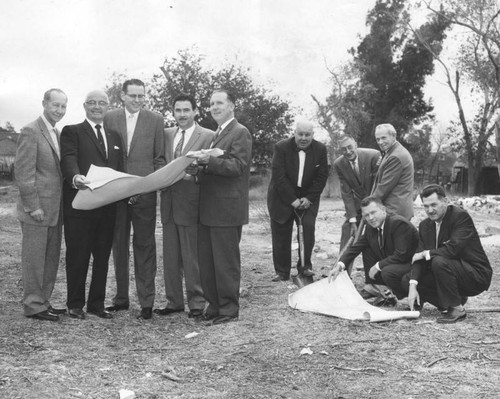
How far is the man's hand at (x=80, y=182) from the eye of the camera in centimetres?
500

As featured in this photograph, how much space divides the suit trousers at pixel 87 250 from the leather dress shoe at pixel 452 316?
2824mm

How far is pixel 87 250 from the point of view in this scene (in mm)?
5309

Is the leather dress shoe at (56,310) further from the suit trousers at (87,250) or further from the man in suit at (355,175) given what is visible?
the man in suit at (355,175)

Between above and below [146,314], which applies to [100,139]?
above

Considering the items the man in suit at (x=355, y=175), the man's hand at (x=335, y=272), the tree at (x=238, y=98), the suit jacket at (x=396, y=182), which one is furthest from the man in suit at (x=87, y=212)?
the tree at (x=238, y=98)

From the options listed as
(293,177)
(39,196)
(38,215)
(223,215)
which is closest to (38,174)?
(39,196)

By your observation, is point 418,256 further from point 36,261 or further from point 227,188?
point 36,261

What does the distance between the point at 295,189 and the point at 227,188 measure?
2.17m

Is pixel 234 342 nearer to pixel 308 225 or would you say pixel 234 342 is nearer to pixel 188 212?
pixel 188 212

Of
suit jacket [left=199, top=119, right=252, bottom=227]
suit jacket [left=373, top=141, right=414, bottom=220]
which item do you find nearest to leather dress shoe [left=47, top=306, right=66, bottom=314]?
suit jacket [left=199, top=119, right=252, bottom=227]

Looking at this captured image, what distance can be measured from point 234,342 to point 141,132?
2.03 metres

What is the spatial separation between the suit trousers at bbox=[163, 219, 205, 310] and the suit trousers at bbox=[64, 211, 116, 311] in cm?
52

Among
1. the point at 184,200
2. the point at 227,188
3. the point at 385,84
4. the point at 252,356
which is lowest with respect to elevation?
the point at 252,356

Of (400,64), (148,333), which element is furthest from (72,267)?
(400,64)
